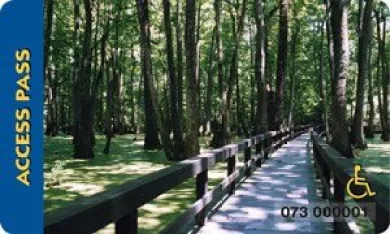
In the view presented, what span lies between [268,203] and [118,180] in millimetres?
6416

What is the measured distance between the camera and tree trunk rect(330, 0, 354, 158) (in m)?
12.4

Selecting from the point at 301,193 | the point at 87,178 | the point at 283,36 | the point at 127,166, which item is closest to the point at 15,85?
the point at 301,193

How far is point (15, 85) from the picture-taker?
3748 millimetres

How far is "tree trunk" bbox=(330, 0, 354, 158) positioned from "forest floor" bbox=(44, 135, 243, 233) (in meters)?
3.21

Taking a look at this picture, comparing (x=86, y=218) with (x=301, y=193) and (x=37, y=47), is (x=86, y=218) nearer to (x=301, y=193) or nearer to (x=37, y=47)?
(x=37, y=47)

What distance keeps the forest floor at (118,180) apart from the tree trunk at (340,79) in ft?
10.5

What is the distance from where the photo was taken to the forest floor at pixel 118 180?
917 centimetres

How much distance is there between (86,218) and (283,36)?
66.5ft

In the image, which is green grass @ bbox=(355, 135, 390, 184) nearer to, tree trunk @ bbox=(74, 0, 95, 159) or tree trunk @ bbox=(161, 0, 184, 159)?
tree trunk @ bbox=(161, 0, 184, 159)

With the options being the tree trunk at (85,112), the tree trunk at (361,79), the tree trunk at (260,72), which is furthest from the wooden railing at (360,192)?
the tree trunk at (361,79)

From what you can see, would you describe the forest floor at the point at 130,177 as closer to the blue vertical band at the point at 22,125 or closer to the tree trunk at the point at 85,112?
the tree trunk at the point at 85,112

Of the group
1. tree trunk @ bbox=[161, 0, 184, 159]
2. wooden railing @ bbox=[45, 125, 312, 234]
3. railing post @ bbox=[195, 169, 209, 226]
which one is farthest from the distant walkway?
tree trunk @ bbox=[161, 0, 184, 159]

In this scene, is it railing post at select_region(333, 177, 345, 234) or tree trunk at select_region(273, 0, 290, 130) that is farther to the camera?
tree trunk at select_region(273, 0, 290, 130)

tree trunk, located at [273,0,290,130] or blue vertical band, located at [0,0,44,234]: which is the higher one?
tree trunk, located at [273,0,290,130]
